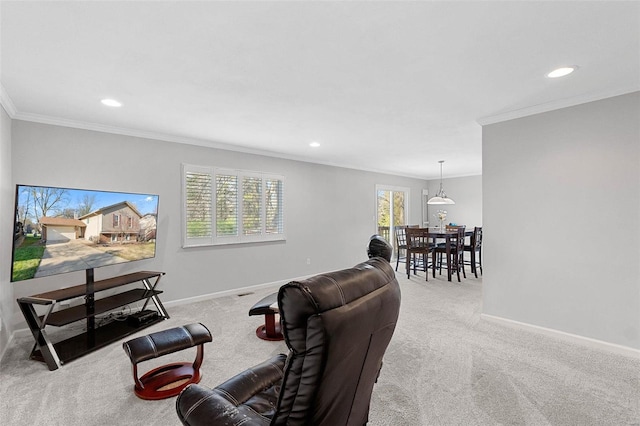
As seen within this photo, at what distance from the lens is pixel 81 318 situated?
2881 mm

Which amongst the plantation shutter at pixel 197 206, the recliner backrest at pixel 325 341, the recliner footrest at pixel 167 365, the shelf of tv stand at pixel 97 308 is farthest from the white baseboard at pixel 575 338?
the shelf of tv stand at pixel 97 308

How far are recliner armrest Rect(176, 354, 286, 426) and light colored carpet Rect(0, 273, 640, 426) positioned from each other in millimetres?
795

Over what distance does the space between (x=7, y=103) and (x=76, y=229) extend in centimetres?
135

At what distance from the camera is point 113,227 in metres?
3.37

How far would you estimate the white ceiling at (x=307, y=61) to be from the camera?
1706mm

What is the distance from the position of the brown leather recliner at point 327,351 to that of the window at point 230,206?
139 inches

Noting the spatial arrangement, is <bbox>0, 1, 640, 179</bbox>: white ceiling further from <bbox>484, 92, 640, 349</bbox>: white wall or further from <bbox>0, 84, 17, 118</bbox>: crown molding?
<bbox>484, 92, 640, 349</bbox>: white wall

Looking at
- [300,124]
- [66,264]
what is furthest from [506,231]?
[66,264]

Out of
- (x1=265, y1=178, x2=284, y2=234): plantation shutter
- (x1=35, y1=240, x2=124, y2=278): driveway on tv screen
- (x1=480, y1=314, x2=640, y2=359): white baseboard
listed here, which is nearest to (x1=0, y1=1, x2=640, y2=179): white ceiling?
(x1=35, y1=240, x2=124, y2=278): driveway on tv screen

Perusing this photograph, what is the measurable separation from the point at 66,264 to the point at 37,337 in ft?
2.17

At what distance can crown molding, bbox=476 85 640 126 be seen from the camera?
2803mm

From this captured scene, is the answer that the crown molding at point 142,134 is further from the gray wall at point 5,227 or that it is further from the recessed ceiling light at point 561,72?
the recessed ceiling light at point 561,72

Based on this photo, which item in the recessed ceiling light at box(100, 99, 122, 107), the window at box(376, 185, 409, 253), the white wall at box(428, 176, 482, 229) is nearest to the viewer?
the recessed ceiling light at box(100, 99, 122, 107)

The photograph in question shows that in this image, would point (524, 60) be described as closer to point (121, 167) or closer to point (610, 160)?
point (610, 160)
